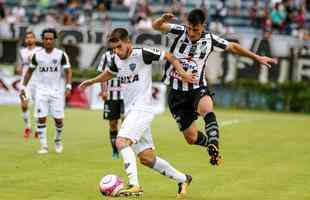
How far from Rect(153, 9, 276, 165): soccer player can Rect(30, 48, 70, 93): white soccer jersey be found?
15.6 ft

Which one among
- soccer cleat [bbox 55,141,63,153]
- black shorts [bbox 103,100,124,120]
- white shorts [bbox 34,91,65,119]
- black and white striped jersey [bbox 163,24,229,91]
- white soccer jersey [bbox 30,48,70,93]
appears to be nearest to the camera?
black and white striped jersey [bbox 163,24,229,91]

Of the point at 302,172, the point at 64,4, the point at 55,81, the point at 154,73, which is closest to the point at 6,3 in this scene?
the point at 64,4

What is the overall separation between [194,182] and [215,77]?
22.6 m

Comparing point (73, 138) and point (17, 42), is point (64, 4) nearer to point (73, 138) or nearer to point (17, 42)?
point (17, 42)

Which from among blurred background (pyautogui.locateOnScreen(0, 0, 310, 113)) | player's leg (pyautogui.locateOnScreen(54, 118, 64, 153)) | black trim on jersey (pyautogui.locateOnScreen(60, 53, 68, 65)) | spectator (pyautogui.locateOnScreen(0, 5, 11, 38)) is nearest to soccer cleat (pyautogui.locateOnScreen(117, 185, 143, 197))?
player's leg (pyautogui.locateOnScreen(54, 118, 64, 153))

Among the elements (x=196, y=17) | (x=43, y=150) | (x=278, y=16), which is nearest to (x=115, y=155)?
(x=43, y=150)

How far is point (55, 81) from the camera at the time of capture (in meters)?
18.6

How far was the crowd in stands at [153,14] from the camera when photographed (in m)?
37.0

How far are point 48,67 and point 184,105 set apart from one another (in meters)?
5.11

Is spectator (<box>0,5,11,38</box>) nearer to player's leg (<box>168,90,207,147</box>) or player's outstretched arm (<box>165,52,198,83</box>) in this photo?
player's leg (<box>168,90,207,147</box>)

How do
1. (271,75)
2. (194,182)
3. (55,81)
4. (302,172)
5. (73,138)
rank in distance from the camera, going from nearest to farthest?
(194,182), (302,172), (55,81), (73,138), (271,75)

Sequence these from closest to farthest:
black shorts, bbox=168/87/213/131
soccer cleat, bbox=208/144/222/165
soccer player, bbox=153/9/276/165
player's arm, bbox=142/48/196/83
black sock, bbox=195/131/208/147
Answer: player's arm, bbox=142/48/196/83
soccer cleat, bbox=208/144/222/165
soccer player, bbox=153/9/276/165
black shorts, bbox=168/87/213/131
black sock, bbox=195/131/208/147

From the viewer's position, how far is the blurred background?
116 ft

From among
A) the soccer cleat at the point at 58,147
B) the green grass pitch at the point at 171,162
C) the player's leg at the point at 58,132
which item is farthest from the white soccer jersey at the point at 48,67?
the green grass pitch at the point at 171,162
